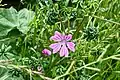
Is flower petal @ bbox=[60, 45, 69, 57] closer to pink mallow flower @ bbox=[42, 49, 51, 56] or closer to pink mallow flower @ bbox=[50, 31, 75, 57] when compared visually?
pink mallow flower @ bbox=[50, 31, 75, 57]

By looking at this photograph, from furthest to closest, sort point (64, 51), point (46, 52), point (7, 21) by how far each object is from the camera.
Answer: point (7, 21) < point (46, 52) < point (64, 51)

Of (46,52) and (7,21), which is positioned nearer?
(46,52)

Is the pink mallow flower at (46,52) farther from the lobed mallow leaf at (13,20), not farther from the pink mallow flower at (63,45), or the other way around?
the lobed mallow leaf at (13,20)

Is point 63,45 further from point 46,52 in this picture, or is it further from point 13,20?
point 13,20

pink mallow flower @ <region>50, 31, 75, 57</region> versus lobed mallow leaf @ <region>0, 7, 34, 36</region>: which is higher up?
pink mallow flower @ <region>50, 31, 75, 57</region>

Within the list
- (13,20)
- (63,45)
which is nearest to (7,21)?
(13,20)

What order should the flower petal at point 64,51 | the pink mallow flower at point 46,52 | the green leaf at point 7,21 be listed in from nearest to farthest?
1. the flower petal at point 64,51
2. the pink mallow flower at point 46,52
3. the green leaf at point 7,21

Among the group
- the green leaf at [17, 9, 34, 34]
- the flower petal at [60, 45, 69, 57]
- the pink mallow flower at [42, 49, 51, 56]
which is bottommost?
the pink mallow flower at [42, 49, 51, 56]

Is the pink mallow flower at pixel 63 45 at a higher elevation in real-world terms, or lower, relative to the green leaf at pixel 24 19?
higher

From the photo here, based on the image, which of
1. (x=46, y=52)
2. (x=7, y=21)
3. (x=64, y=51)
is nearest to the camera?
(x=64, y=51)

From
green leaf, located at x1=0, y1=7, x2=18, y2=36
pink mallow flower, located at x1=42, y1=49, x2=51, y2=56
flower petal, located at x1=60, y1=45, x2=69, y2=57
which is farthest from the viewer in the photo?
green leaf, located at x1=0, y1=7, x2=18, y2=36

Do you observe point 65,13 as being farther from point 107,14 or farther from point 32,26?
point 107,14

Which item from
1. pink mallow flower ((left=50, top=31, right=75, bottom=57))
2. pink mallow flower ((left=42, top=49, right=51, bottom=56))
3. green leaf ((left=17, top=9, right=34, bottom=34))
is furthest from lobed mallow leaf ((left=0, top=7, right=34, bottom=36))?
pink mallow flower ((left=50, top=31, right=75, bottom=57))

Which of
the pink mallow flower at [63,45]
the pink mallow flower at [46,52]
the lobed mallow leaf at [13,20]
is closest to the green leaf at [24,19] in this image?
the lobed mallow leaf at [13,20]
